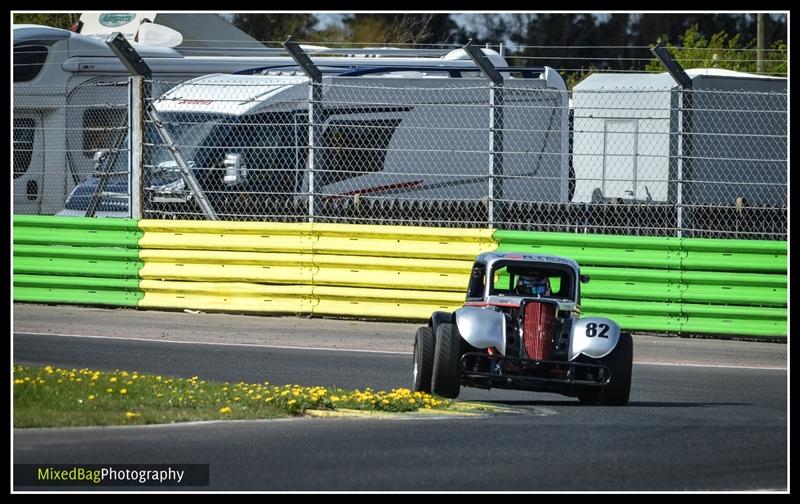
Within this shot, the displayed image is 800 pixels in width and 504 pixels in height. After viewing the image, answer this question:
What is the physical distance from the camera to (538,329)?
386 inches

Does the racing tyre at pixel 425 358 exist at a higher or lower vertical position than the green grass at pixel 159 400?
higher

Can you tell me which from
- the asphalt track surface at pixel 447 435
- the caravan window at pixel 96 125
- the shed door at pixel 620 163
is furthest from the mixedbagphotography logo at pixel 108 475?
the shed door at pixel 620 163

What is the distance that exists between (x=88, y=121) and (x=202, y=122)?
3.17m

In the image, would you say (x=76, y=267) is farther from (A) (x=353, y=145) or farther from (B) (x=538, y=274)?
(B) (x=538, y=274)

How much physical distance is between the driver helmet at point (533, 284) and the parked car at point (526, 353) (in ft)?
1.07

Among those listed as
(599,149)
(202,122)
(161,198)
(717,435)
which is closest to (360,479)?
(717,435)

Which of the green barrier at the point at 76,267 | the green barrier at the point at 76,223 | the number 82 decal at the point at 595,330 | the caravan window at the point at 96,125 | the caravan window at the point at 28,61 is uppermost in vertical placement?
the caravan window at the point at 28,61

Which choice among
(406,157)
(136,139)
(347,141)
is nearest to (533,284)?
(347,141)

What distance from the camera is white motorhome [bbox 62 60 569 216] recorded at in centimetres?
1530

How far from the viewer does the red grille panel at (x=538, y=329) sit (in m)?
9.76

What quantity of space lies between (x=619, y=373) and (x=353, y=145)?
7.38m

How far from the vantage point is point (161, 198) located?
616 inches

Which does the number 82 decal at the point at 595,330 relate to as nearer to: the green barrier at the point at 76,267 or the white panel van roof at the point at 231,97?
the green barrier at the point at 76,267
